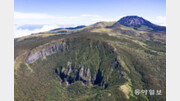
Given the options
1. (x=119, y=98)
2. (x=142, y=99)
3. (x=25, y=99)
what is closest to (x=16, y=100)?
(x=25, y=99)

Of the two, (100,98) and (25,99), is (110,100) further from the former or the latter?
(25,99)

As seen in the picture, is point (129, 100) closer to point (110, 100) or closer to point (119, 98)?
point (119, 98)

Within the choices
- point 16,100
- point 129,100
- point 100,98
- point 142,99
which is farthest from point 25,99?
point 142,99

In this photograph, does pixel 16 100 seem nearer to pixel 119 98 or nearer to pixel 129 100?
pixel 119 98

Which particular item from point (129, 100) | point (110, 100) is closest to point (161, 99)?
point (129, 100)

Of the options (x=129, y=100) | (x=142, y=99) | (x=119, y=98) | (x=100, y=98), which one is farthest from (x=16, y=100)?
(x=142, y=99)

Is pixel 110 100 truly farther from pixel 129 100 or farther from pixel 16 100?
pixel 16 100
